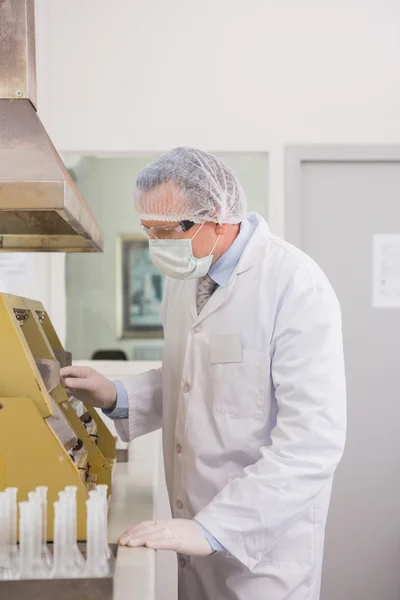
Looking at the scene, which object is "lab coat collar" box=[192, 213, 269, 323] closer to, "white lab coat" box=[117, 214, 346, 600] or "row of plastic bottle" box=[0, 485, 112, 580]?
"white lab coat" box=[117, 214, 346, 600]

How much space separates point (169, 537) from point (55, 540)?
0.62 ft

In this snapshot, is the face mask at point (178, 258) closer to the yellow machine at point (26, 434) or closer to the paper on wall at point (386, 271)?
the yellow machine at point (26, 434)

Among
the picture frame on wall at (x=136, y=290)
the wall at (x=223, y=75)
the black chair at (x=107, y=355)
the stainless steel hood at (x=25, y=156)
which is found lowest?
the black chair at (x=107, y=355)

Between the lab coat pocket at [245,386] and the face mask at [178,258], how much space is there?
203 mm

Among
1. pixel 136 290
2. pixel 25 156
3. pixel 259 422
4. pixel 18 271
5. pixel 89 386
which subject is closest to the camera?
pixel 25 156

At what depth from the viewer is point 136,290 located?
304 centimetres

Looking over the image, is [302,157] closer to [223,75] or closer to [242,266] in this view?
[223,75]

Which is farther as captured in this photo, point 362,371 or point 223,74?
point 362,371

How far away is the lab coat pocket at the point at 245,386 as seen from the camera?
149 centimetres

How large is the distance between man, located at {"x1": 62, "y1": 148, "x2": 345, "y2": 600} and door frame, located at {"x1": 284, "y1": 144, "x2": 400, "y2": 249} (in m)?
1.30

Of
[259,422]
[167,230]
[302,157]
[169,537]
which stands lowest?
[169,537]

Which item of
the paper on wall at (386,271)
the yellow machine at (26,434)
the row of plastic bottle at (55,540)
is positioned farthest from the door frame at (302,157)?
the row of plastic bottle at (55,540)

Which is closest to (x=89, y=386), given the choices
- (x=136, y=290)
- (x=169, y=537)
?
(x=169, y=537)

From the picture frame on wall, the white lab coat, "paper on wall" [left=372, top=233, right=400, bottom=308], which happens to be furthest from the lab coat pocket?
"paper on wall" [left=372, top=233, right=400, bottom=308]
